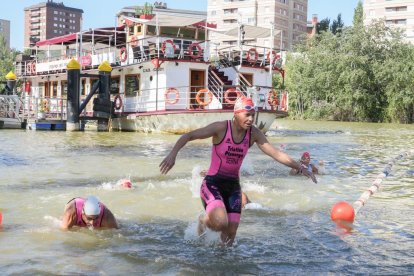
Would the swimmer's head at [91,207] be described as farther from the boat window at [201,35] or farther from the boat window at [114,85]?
the boat window at [114,85]

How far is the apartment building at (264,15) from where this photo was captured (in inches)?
3844

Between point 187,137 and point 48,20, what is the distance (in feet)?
581

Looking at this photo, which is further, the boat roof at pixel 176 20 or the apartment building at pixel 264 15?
the apartment building at pixel 264 15

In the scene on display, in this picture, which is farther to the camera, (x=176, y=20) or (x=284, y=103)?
(x=284, y=103)

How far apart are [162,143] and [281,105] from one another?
299 inches

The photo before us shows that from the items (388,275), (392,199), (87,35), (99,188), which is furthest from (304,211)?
(87,35)

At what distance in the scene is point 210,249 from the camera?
648cm

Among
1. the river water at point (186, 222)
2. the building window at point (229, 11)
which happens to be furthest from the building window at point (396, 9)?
the river water at point (186, 222)

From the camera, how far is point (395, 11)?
85062mm

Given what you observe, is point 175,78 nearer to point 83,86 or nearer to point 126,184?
point 83,86

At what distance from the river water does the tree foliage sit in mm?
33978

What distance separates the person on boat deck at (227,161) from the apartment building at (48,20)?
569 feet

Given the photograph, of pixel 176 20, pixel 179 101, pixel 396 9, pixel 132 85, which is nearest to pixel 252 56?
pixel 176 20

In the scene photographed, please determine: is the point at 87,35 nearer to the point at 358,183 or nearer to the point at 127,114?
the point at 127,114
